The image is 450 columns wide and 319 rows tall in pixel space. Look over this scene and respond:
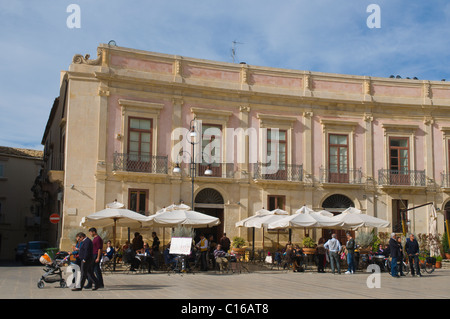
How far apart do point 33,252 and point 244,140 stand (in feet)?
39.7

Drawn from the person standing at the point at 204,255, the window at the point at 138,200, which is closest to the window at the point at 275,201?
the window at the point at 138,200

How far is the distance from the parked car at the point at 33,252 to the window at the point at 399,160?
730 inches

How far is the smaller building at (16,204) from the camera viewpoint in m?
42.5

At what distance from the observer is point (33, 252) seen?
27.5 meters

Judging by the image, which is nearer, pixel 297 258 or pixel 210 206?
pixel 297 258

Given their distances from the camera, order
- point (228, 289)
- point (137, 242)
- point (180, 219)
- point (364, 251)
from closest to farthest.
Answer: point (228, 289), point (180, 219), point (137, 242), point (364, 251)

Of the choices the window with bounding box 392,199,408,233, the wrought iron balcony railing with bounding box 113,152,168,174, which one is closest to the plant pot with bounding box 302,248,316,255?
the wrought iron balcony railing with bounding box 113,152,168,174

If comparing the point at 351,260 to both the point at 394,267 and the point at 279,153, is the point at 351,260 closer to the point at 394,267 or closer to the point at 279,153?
the point at 394,267

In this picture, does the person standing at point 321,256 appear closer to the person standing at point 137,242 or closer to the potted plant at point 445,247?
the person standing at point 137,242

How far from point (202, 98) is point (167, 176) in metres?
4.28

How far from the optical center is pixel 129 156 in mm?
25125

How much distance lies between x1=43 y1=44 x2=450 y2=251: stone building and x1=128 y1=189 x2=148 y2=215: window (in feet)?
0.15

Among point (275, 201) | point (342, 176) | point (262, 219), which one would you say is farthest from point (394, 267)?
point (342, 176)
